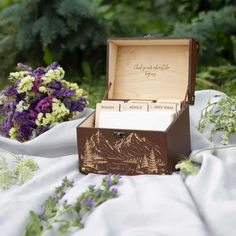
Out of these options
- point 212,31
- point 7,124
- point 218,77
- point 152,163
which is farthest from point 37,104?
point 212,31

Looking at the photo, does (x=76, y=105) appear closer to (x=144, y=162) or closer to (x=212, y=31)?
(x=144, y=162)

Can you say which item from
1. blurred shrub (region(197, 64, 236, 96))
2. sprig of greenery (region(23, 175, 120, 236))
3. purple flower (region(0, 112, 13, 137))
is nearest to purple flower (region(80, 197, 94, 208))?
sprig of greenery (region(23, 175, 120, 236))

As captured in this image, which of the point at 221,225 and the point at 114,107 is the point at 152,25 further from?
the point at 221,225

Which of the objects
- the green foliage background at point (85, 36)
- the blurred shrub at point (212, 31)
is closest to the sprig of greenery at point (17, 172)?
the green foliage background at point (85, 36)

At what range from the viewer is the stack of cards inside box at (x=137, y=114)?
1797mm

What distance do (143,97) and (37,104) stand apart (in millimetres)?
433

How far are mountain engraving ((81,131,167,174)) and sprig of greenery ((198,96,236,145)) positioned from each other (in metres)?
0.34

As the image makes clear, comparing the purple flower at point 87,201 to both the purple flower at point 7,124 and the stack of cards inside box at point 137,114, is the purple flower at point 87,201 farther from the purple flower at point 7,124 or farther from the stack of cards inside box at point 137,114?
the purple flower at point 7,124

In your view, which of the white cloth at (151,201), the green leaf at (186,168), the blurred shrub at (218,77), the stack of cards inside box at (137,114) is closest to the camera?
the white cloth at (151,201)

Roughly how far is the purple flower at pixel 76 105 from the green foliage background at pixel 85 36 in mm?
1125

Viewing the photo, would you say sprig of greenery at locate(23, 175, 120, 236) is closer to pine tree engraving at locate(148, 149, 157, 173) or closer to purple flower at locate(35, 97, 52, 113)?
pine tree engraving at locate(148, 149, 157, 173)

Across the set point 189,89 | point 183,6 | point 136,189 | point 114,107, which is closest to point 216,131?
point 189,89

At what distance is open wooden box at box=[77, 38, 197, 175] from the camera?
161cm

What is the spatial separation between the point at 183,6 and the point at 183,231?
326cm
